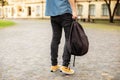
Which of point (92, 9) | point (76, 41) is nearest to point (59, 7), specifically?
point (76, 41)

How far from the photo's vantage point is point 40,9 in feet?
245

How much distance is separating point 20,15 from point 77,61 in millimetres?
71406

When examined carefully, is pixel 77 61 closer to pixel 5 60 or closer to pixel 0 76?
pixel 5 60

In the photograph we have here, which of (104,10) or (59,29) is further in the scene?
(104,10)

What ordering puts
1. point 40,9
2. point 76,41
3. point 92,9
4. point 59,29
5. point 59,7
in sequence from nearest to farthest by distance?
point 76,41
point 59,7
point 59,29
point 92,9
point 40,9

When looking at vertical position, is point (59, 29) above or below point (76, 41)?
above

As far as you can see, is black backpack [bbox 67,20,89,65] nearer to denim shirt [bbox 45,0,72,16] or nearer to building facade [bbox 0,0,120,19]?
denim shirt [bbox 45,0,72,16]

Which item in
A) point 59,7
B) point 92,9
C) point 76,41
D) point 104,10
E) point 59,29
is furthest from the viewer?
point 92,9

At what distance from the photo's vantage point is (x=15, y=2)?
83062mm

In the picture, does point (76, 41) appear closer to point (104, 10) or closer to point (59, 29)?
point (59, 29)

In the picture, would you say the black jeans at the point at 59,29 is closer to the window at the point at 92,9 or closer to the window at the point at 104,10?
the window at the point at 104,10

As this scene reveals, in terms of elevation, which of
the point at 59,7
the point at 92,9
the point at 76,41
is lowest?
the point at 92,9

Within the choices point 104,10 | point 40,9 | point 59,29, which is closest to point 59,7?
point 59,29

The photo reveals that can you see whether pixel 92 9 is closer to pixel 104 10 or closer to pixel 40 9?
pixel 104 10
